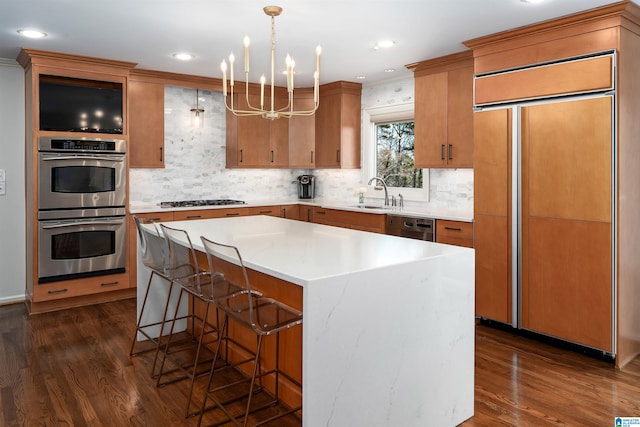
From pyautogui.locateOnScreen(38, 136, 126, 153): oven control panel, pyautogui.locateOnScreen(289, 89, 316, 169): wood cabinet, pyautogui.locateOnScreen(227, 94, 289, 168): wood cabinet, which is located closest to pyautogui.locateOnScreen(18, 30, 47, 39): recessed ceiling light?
pyautogui.locateOnScreen(38, 136, 126, 153): oven control panel

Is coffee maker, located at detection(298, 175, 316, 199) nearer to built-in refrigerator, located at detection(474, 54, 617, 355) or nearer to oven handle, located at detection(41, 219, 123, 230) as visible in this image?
oven handle, located at detection(41, 219, 123, 230)

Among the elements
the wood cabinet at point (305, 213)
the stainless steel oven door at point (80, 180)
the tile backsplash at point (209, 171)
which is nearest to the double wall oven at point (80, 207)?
the stainless steel oven door at point (80, 180)

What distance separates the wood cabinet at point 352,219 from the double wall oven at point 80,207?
2253 millimetres

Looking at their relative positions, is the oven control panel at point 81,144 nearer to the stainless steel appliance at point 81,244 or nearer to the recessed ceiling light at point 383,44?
the stainless steel appliance at point 81,244

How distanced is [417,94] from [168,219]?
2922 mm

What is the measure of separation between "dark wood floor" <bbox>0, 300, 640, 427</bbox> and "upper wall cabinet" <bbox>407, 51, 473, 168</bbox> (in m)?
1.70

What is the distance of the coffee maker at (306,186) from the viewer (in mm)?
6797

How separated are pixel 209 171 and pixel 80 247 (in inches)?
75.5

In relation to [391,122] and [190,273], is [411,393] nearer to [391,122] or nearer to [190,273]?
[190,273]

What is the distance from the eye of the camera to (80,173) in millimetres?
4680

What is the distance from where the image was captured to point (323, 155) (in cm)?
633

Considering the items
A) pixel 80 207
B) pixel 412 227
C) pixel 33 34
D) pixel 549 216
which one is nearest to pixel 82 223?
pixel 80 207

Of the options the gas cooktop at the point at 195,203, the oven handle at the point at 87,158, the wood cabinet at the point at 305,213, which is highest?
the oven handle at the point at 87,158

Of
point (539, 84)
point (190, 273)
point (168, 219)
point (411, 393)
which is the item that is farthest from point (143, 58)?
point (411, 393)
